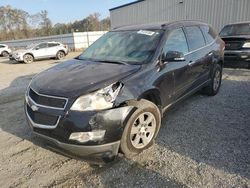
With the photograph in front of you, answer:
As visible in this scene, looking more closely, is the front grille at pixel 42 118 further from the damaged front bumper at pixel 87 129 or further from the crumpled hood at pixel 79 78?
the crumpled hood at pixel 79 78

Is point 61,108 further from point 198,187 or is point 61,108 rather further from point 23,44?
point 23,44

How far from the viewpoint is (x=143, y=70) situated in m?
3.56

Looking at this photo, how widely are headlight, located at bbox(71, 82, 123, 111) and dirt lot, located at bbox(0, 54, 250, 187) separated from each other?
0.84m

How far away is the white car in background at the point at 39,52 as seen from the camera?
18.0 metres

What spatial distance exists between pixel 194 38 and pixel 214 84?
4.92 ft

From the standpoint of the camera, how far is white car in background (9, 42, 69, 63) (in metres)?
18.0

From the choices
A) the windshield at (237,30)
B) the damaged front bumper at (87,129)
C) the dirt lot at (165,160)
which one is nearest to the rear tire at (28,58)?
the windshield at (237,30)

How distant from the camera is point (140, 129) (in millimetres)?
3457

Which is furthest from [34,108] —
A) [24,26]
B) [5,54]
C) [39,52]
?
[24,26]

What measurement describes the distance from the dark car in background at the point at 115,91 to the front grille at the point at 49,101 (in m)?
0.01

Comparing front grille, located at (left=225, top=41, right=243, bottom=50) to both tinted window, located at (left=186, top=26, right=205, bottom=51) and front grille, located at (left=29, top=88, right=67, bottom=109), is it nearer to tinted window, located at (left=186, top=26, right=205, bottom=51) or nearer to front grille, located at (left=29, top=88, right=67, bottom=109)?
tinted window, located at (left=186, top=26, right=205, bottom=51)

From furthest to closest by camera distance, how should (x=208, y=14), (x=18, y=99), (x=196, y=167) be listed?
1. (x=208, y=14)
2. (x=18, y=99)
3. (x=196, y=167)

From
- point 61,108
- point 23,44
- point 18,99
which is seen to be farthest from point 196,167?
point 23,44

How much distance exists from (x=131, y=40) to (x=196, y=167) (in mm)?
2311
